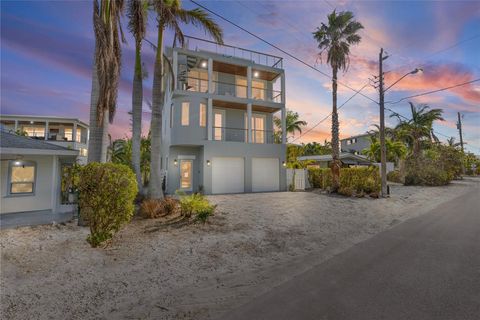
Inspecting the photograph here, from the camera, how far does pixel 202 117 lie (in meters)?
17.5

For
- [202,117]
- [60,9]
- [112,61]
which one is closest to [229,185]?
[202,117]

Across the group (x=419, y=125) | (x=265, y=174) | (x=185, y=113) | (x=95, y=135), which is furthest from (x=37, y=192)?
(x=419, y=125)

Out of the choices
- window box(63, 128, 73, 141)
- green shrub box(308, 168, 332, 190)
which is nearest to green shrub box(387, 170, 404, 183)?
green shrub box(308, 168, 332, 190)

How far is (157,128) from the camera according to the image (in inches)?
428

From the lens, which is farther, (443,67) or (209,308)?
(443,67)

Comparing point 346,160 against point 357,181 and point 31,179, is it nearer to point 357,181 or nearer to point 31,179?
point 357,181

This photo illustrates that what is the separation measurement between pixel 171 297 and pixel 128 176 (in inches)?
143

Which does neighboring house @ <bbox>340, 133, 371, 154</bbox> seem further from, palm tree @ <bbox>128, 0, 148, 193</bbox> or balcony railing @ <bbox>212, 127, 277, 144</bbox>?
palm tree @ <bbox>128, 0, 148, 193</bbox>

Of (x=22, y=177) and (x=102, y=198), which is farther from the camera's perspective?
(x=22, y=177)

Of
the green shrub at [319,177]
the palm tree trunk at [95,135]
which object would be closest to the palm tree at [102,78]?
the palm tree trunk at [95,135]

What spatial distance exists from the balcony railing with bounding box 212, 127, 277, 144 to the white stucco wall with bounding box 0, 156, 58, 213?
10599 millimetres

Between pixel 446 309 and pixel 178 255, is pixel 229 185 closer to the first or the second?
pixel 178 255

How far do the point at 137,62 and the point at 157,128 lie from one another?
4.22 meters

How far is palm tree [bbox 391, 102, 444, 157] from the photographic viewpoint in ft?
98.4
